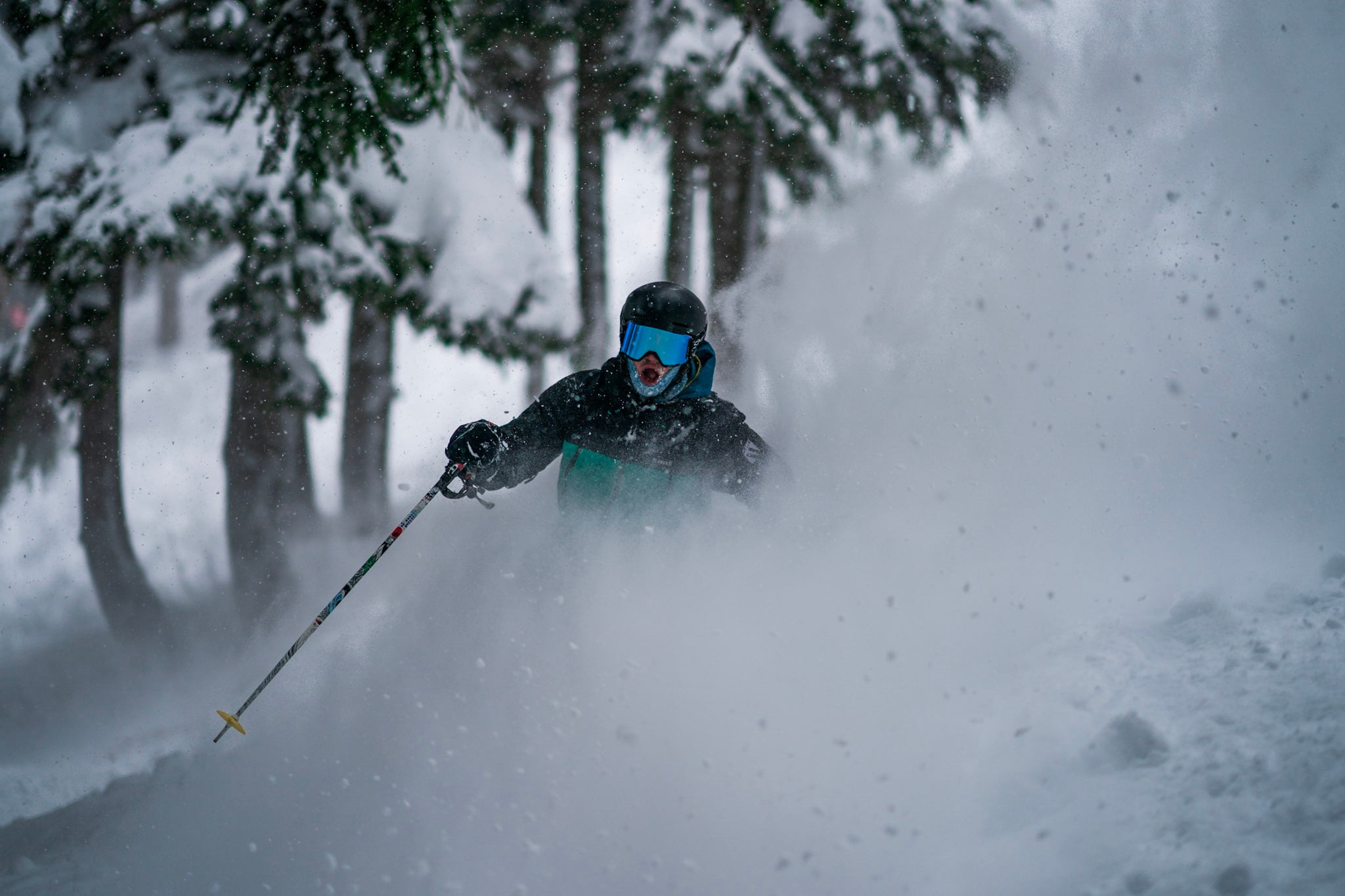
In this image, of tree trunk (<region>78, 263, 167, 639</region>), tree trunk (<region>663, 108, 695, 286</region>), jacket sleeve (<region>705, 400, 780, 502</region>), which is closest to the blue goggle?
A: jacket sleeve (<region>705, 400, 780, 502</region>)

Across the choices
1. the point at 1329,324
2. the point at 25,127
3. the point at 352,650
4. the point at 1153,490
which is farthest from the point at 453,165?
the point at 1329,324

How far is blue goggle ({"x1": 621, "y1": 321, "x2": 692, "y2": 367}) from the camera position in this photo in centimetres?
432

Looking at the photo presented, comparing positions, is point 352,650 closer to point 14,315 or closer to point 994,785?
point 994,785

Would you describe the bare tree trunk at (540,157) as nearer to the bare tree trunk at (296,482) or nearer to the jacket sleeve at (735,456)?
the bare tree trunk at (296,482)

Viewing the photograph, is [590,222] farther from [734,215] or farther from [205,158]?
[205,158]

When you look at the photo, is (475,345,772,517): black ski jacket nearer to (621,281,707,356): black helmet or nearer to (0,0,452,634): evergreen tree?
(621,281,707,356): black helmet

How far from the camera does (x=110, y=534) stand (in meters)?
8.91

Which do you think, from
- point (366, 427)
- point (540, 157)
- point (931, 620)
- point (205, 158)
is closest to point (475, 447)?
point (931, 620)

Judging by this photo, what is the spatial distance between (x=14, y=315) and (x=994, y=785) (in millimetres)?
8784

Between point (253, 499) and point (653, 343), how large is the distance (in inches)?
244

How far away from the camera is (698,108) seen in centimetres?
783

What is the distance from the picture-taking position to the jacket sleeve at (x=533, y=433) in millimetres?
4719

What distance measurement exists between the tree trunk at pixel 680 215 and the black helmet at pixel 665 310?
4.32 m

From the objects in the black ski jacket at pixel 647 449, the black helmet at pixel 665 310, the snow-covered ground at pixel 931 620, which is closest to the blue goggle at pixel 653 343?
the black helmet at pixel 665 310
